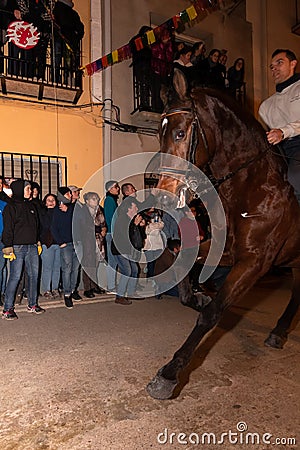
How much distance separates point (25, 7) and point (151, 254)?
571 centimetres

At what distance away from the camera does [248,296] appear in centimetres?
716

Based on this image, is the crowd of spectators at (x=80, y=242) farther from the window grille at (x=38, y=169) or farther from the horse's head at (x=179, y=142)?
the horse's head at (x=179, y=142)

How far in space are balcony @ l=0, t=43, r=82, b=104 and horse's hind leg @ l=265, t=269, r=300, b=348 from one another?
6.34m

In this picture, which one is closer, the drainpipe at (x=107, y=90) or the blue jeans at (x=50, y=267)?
the blue jeans at (x=50, y=267)

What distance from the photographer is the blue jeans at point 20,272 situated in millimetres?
5608

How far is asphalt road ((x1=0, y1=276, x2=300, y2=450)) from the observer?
7.95ft

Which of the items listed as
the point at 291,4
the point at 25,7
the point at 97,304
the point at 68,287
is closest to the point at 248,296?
the point at 97,304

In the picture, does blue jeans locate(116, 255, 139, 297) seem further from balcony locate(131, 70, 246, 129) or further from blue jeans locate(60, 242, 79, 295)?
balcony locate(131, 70, 246, 129)

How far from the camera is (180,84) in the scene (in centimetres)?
295

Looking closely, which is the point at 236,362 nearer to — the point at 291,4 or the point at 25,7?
the point at 25,7

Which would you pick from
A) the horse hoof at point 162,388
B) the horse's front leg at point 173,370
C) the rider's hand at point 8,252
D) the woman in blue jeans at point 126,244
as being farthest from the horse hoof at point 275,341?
the rider's hand at point 8,252

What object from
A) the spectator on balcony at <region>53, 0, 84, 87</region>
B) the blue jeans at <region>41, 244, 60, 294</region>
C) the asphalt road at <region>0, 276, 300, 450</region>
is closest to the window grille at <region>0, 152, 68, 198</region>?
the spectator on balcony at <region>53, 0, 84, 87</region>

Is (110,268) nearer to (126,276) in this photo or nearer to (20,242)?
(126,276)

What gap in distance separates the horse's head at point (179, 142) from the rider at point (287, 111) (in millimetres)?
854
